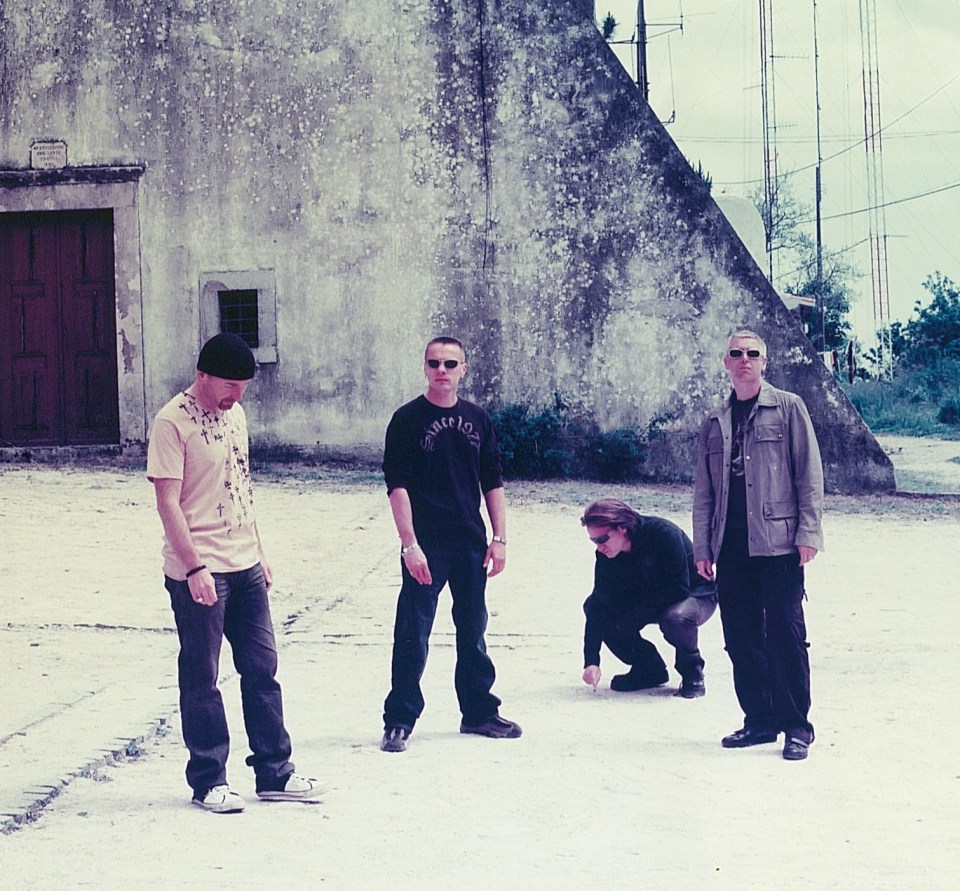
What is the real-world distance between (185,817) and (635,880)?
1.60 metres

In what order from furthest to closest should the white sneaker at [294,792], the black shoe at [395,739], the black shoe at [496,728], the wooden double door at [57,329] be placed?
1. the wooden double door at [57,329]
2. the black shoe at [496,728]
3. the black shoe at [395,739]
4. the white sneaker at [294,792]

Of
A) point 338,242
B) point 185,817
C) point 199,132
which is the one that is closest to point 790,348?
point 338,242

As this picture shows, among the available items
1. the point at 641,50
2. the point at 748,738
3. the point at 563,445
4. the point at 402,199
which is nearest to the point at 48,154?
the point at 402,199

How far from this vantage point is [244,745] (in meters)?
6.43

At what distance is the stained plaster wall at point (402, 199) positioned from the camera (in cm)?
1680

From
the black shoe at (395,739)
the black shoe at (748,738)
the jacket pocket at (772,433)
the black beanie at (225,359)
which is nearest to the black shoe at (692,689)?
the black shoe at (748,738)

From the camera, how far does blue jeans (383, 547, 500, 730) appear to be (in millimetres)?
6359

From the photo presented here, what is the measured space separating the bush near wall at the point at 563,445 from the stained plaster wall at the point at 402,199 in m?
0.21

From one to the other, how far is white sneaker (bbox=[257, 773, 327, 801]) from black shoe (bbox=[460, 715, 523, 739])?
1119 mm

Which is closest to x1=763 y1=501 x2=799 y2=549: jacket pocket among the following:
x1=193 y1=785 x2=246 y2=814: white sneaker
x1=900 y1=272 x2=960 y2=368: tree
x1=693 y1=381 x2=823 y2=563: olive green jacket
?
x1=693 y1=381 x2=823 y2=563: olive green jacket

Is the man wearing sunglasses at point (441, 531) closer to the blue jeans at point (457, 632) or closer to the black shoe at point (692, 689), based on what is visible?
the blue jeans at point (457, 632)

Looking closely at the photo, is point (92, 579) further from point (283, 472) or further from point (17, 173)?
point (17, 173)

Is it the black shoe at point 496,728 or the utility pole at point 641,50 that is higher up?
the utility pole at point 641,50

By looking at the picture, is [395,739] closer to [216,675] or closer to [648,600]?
[216,675]
